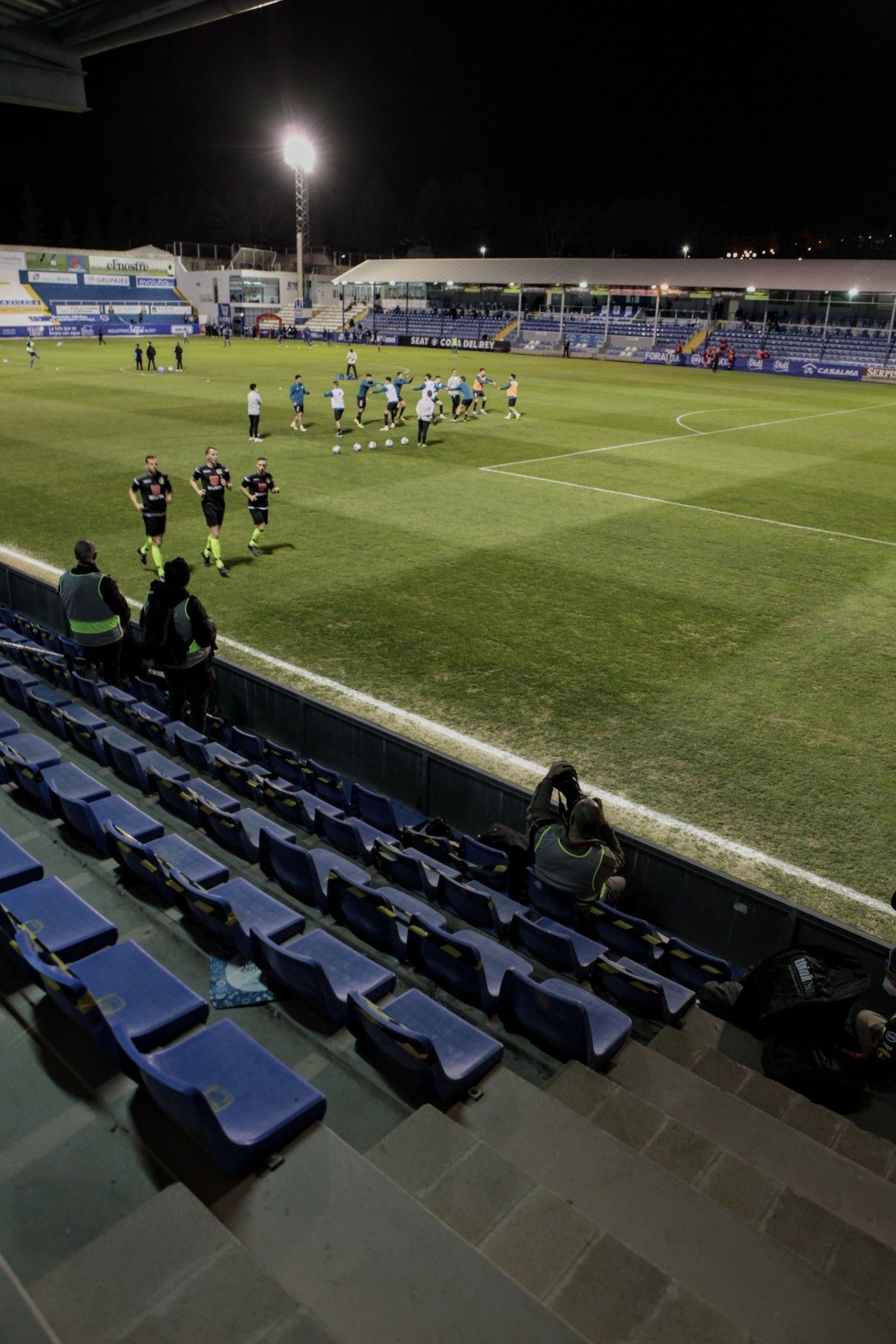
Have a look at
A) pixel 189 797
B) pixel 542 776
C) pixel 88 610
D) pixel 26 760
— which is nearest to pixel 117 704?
pixel 88 610

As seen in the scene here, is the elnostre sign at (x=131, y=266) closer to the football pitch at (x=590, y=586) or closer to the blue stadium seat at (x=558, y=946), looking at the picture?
the football pitch at (x=590, y=586)

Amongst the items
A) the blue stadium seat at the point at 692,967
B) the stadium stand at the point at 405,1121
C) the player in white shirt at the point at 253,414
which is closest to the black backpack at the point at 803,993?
the stadium stand at the point at 405,1121

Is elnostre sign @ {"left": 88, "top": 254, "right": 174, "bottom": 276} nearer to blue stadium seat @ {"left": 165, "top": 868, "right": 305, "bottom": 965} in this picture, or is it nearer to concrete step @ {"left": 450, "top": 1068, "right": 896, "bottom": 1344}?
blue stadium seat @ {"left": 165, "top": 868, "right": 305, "bottom": 965}

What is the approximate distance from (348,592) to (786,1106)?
32.7 ft

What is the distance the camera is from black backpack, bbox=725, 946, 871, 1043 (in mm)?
4797

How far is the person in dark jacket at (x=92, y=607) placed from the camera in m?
8.88

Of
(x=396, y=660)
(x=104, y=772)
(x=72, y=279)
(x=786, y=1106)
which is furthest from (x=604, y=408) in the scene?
(x=72, y=279)

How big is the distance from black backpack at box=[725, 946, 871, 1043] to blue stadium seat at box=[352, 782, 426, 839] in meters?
3.13

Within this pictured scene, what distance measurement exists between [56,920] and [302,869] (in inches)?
60.5

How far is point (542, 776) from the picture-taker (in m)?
8.77

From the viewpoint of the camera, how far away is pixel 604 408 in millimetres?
34344

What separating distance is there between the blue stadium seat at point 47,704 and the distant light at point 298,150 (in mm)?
70762

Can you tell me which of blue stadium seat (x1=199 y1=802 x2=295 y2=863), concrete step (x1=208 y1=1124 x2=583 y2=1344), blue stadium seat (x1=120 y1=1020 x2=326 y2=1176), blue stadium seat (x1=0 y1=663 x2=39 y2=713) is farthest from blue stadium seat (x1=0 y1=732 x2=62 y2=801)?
concrete step (x1=208 y1=1124 x2=583 y2=1344)

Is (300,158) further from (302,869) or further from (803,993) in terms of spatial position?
(803,993)
